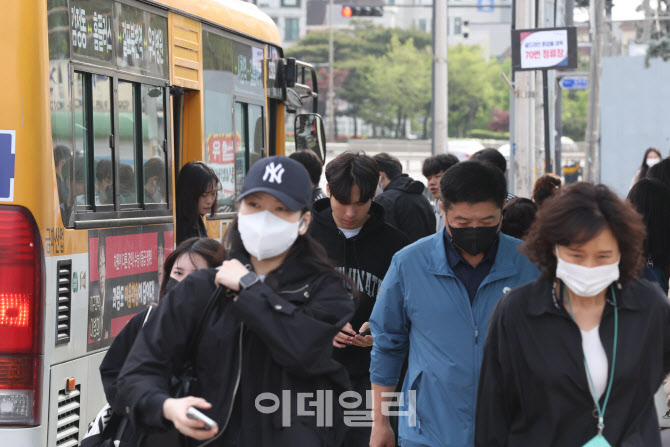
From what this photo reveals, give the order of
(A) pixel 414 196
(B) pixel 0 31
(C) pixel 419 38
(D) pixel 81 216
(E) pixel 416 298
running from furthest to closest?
(C) pixel 419 38, (A) pixel 414 196, (D) pixel 81 216, (B) pixel 0 31, (E) pixel 416 298

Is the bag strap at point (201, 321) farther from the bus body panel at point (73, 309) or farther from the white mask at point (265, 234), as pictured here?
the bus body panel at point (73, 309)

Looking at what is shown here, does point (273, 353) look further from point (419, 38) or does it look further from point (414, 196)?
point (419, 38)

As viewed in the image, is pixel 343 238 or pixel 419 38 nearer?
pixel 343 238

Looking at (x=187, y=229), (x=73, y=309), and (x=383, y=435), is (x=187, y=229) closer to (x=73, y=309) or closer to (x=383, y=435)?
(x=73, y=309)

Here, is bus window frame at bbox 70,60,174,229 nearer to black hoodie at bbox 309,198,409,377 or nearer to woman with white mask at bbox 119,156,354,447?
black hoodie at bbox 309,198,409,377

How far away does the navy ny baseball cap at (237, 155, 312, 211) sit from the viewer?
3082 mm

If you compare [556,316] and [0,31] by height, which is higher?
[0,31]

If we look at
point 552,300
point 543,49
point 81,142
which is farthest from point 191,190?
point 543,49

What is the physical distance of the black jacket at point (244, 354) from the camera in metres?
2.91

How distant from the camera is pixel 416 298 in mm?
4086

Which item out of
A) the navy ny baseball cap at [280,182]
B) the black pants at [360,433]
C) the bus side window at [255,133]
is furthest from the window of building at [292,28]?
the navy ny baseball cap at [280,182]

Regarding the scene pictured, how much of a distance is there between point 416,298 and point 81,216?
205 centimetres

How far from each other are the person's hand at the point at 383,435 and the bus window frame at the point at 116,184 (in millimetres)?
1901

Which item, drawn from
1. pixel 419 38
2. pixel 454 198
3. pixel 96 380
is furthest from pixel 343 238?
pixel 419 38
